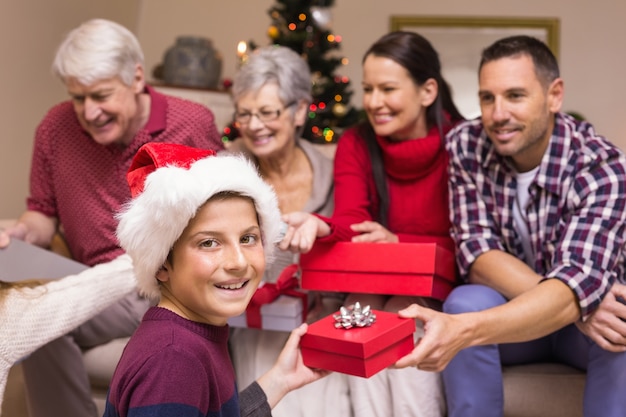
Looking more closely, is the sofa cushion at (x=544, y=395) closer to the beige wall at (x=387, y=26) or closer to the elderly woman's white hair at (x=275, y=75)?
the elderly woman's white hair at (x=275, y=75)

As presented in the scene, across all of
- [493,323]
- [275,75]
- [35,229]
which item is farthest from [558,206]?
[35,229]

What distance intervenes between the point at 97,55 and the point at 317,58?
1.70 metres

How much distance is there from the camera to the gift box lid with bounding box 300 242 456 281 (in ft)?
5.71

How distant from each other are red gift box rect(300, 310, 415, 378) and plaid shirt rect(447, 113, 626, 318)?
1.59 ft

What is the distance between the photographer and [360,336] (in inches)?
50.4

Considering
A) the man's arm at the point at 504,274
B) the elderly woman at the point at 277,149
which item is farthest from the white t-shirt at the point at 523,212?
the elderly woman at the point at 277,149

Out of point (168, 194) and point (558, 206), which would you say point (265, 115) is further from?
point (168, 194)

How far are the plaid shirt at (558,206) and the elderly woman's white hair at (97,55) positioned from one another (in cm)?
106

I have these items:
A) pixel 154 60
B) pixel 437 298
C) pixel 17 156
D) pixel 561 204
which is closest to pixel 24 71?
pixel 17 156

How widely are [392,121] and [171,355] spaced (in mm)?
1332

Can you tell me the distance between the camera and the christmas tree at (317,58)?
3.49 m

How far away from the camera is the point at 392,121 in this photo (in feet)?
7.07

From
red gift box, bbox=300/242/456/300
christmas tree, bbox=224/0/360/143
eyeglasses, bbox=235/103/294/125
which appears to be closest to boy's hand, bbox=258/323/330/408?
A: red gift box, bbox=300/242/456/300

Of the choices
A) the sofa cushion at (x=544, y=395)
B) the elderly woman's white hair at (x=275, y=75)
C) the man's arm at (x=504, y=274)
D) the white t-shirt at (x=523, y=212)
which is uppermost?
the elderly woman's white hair at (x=275, y=75)
